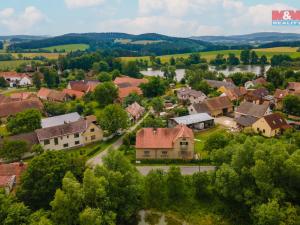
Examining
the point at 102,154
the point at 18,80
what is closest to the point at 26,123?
the point at 102,154

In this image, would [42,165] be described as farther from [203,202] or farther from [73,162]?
[203,202]

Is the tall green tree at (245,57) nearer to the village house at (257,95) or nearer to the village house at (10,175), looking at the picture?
the village house at (257,95)

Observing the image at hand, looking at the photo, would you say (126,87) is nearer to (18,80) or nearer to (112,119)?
(112,119)

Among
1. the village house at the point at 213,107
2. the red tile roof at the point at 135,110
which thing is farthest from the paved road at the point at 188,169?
the village house at the point at 213,107

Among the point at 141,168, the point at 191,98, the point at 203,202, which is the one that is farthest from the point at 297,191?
the point at 191,98

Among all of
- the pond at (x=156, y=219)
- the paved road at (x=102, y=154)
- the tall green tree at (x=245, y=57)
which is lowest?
the pond at (x=156, y=219)
